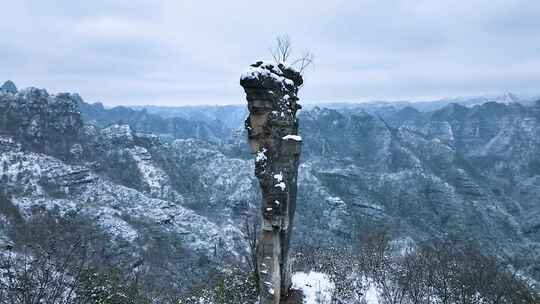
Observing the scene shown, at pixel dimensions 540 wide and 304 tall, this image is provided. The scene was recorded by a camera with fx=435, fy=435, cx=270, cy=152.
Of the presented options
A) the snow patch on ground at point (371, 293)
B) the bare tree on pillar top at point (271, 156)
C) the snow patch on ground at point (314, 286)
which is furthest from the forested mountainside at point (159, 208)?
the bare tree on pillar top at point (271, 156)

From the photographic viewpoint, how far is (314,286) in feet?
106

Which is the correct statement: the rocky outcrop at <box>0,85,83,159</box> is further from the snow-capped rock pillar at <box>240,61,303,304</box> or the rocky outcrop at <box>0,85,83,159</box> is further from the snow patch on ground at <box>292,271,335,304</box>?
the snow-capped rock pillar at <box>240,61,303,304</box>

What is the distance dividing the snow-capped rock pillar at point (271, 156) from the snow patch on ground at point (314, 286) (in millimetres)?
4350

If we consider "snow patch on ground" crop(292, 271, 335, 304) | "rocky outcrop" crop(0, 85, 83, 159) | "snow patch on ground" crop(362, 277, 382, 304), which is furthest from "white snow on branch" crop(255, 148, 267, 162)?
"rocky outcrop" crop(0, 85, 83, 159)

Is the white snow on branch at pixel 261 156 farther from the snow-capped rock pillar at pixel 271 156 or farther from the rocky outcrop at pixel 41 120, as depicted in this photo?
the rocky outcrop at pixel 41 120

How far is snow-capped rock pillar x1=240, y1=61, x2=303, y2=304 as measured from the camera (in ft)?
81.7

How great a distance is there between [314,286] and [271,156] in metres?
12.5

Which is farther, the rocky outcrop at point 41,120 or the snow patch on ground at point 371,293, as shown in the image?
the rocky outcrop at point 41,120

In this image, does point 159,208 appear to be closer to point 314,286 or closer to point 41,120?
point 41,120

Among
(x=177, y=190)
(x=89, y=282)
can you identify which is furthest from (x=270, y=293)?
(x=177, y=190)

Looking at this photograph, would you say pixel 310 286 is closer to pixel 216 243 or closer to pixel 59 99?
pixel 216 243

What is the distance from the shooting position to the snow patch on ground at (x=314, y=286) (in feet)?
Result: 96.1

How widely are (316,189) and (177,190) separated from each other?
60.2m

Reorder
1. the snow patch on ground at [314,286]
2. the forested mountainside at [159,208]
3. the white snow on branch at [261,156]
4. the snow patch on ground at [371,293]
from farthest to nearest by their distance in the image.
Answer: the forested mountainside at [159,208], the snow patch on ground at [371,293], the snow patch on ground at [314,286], the white snow on branch at [261,156]
